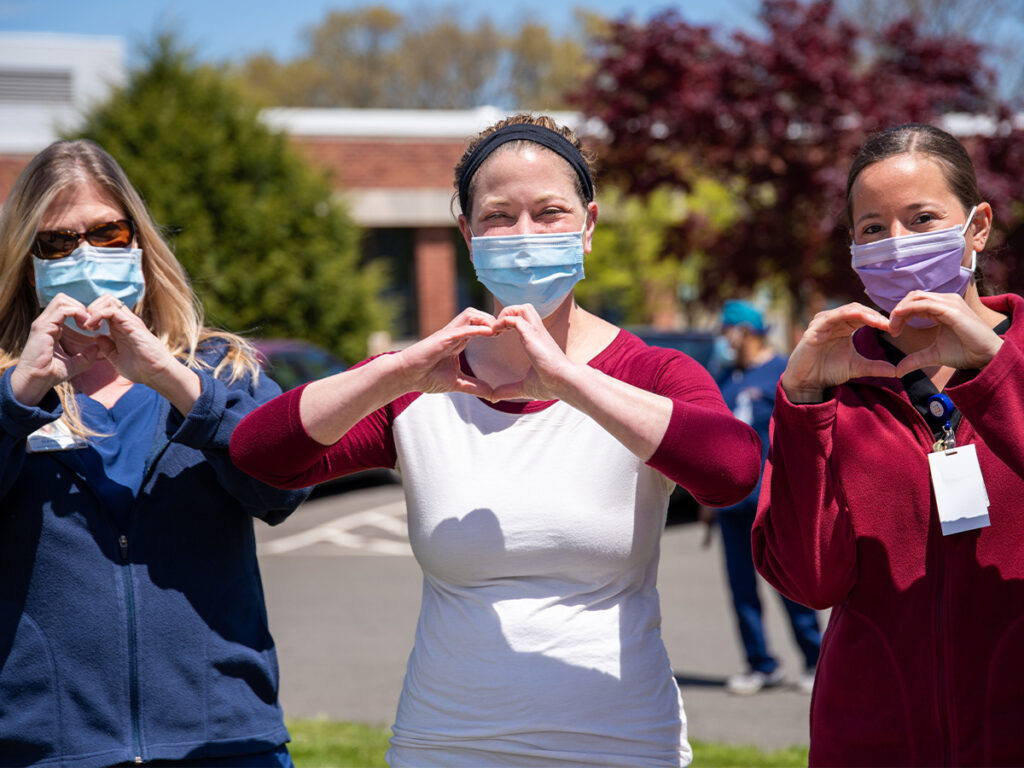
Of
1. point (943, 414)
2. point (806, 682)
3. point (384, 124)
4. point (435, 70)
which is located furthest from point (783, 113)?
point (435, 70)

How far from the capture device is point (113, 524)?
2.67 m

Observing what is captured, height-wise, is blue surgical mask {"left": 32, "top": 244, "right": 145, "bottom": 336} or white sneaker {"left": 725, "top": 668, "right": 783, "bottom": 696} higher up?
blue surgical mask {"left": 32, "top": 244, "right": 145, "bottom": 336}

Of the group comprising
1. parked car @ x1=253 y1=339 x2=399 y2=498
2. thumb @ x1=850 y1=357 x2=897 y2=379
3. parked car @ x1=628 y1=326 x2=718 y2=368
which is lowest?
parked car @ x1=253 y1=339 x2=399 y2=498

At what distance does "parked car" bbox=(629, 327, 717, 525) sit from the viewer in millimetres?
11547

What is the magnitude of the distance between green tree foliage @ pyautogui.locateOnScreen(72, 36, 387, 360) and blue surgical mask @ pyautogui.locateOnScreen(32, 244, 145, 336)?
1319 centimetres

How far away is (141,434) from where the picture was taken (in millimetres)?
2801

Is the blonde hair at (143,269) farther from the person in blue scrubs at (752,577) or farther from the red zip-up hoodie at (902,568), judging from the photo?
the person in blue scrubs at (752,577)

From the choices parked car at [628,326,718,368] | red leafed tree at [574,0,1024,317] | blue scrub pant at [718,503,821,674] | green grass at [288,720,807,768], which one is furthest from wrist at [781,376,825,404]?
red leafed tree at [574,0,1024,317]

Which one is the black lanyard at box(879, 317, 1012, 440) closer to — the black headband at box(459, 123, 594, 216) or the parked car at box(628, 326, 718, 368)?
the black headband at box(459, 123, 594, 216)

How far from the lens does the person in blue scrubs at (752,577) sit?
627 cm

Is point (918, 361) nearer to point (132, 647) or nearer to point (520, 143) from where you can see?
point (520, 143)

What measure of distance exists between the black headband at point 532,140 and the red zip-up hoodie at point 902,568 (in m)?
0.67

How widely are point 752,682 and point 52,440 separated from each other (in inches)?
188

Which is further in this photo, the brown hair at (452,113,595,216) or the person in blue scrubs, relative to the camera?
the person in blue scrubs
